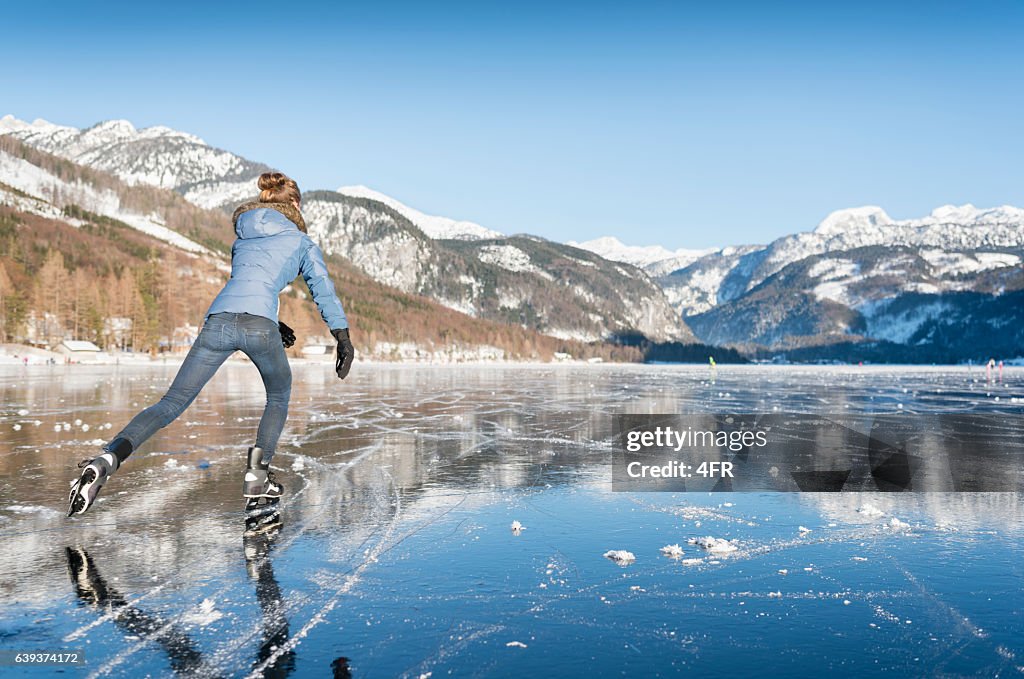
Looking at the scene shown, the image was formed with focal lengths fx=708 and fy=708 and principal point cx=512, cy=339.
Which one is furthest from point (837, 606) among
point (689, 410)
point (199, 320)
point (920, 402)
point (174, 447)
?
point (199, 320)

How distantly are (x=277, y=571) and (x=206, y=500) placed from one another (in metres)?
2.92

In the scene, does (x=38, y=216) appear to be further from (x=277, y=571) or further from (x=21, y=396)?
(x=277, y=571)

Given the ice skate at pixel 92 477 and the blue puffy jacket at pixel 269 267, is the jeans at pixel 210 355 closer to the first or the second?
the blue puffy jacket at pixel 269 267

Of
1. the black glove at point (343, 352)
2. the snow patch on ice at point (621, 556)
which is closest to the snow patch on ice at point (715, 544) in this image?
the snow patch on ice at point (621, 556)

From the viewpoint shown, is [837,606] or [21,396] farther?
[21,396]

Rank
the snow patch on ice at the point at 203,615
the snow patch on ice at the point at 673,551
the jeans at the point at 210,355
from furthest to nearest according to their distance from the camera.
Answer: the jeans at the point at 210,355
the snow patch on ice at the point at 673,551
the snow patch on ice at the point at 203,615

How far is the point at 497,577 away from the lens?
5125 mm

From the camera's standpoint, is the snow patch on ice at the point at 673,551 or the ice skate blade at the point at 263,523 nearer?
the snow patch on ice at the point at 673,551

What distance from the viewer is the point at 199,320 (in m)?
107

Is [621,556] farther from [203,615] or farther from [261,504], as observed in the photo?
[261,504]

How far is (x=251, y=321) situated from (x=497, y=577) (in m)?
3.00

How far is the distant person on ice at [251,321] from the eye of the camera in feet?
19.6

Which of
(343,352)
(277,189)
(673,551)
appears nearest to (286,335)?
(343,352)
